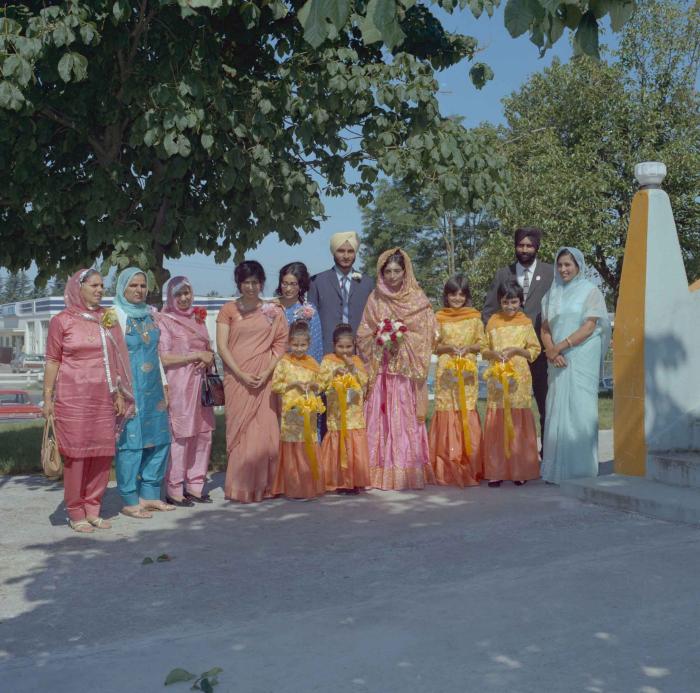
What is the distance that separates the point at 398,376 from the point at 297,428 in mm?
986

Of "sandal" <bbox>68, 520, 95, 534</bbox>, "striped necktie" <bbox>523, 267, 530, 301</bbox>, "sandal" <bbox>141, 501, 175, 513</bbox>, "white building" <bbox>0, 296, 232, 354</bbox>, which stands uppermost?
"white building" <bbox>0, 296, 232, 354</bbox>

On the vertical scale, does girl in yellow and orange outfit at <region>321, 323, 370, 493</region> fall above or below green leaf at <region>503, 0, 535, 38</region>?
below

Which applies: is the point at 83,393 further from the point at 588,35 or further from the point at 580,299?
the point at 588,35

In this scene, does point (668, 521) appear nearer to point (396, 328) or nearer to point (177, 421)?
point (396, 328)

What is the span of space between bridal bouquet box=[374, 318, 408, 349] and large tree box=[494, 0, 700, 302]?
13.8 metres

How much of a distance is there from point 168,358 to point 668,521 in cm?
385

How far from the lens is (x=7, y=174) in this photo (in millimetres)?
8055

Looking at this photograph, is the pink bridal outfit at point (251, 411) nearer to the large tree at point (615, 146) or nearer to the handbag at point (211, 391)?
the handbag at point (211, 391)

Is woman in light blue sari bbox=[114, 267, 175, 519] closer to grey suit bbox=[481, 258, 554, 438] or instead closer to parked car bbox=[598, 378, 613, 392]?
grey suit bbox=[481, 258, 554, 438]

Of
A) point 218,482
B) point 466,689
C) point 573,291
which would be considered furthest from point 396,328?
point 466,689

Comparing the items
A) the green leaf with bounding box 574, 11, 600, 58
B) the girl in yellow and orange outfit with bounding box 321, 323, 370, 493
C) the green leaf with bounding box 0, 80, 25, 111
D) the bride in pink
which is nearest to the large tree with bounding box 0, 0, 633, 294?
the green leaf with bounding box 0, 80, 25, 111

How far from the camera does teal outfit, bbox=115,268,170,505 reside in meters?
6.60

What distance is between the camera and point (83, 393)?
6.18 metres

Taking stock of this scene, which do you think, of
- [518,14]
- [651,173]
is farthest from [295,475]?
[518,14]
